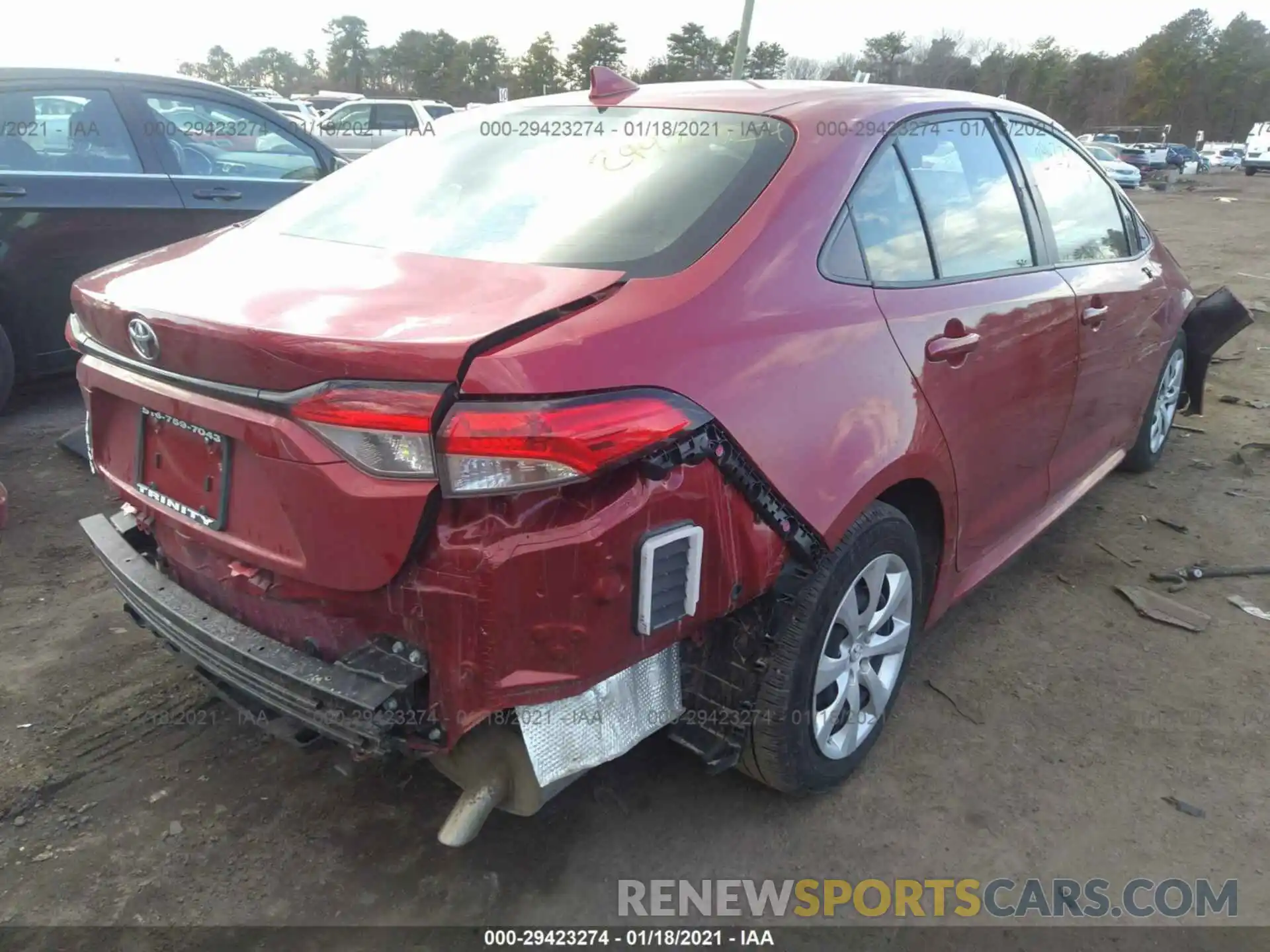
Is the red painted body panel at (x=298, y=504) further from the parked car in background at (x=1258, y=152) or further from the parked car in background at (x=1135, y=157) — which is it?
the parked car in background at (x=1258, y=152)

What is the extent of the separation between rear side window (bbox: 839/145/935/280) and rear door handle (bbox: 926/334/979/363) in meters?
0.18

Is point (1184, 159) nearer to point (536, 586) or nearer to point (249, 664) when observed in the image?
point (536, 586)

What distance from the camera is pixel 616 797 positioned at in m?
2.51

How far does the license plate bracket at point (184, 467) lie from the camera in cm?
193

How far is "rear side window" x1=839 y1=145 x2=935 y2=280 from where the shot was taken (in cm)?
235

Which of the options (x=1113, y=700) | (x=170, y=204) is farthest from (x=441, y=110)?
(x=1113, y=700)

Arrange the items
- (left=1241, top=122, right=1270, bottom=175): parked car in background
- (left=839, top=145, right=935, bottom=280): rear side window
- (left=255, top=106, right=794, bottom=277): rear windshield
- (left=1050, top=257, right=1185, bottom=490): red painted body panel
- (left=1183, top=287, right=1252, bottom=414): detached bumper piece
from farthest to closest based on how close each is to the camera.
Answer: (left=1241, top=122, right=1270, bottom=175): parked car in background < (left=1183, top=287, right=1252, bottom=414): detached bumper piece < (left=1050, top=257, right=1185, bottom=490): red painted body panel < (left=839, top=145, right=935, bottom=280): rear side window < (left=255, top=106, right=794, bottom=277): rear windshield

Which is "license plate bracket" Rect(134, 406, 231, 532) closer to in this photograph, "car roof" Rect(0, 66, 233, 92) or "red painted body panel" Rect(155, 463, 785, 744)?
"red painted body panel" Rect(155, 463, 785, 744)

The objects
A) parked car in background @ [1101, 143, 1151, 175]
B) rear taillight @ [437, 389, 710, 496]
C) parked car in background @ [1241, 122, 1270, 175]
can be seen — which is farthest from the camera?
parked car in background @ [1241, 122, 1270, 175]

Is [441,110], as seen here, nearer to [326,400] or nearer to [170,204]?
[170,204]

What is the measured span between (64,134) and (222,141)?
0.91 m

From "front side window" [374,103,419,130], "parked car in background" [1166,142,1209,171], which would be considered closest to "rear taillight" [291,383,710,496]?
"front side window" [374,103,419,130]

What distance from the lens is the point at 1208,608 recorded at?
3.64m

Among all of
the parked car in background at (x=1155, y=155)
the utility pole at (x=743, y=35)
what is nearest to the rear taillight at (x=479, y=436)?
the utility pole at (x=743, y=35)
